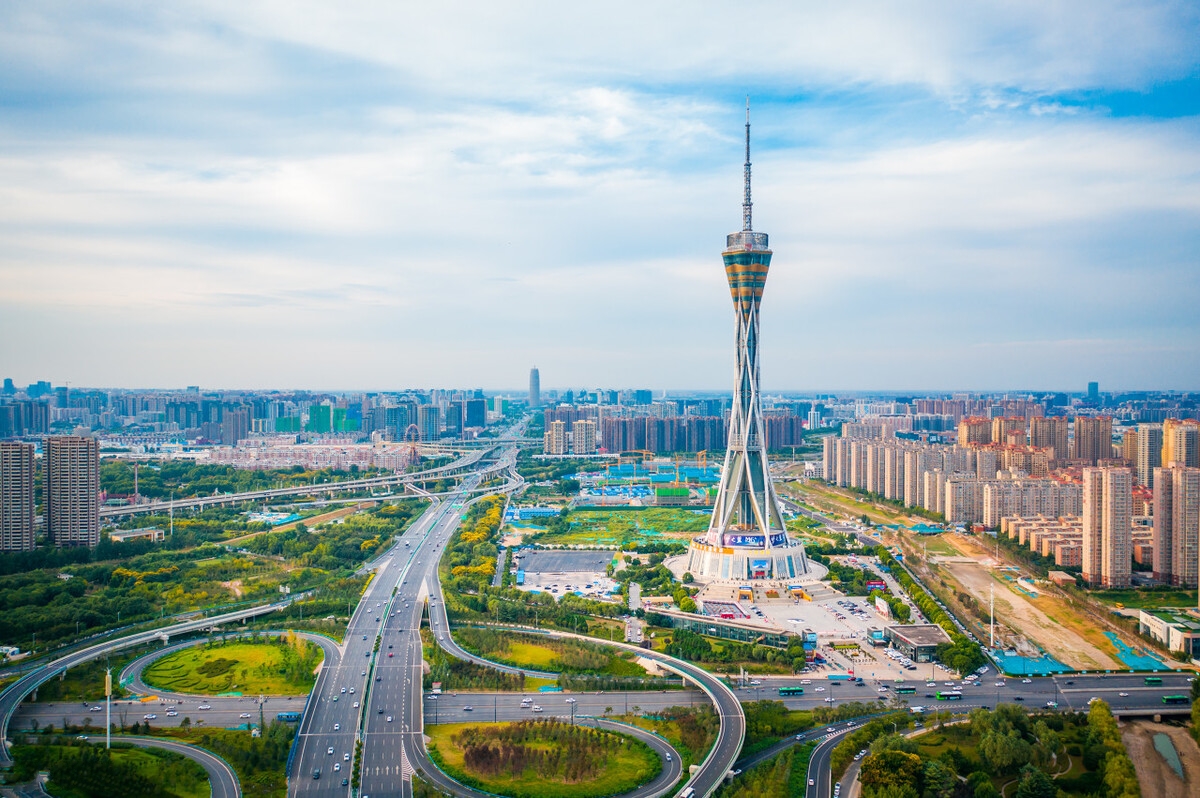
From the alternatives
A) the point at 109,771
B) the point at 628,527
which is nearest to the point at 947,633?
the point at 109,771

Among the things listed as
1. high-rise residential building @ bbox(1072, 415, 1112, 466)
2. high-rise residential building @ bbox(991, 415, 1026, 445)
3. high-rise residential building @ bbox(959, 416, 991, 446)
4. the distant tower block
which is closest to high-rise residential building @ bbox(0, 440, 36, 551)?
the distant tower block

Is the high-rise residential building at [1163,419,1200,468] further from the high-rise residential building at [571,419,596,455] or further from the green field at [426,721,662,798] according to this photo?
the high-rise residential building at [571,419,596,455]

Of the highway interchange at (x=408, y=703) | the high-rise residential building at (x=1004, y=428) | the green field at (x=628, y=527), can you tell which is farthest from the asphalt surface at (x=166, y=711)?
the high-rise residential building at (x=1004, y=428)

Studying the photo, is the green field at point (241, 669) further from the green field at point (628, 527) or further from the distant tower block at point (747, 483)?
the green field at point (628, 527)

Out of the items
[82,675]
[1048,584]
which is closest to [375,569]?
[82,675]

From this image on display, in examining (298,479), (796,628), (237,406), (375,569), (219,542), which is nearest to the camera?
(796,628)

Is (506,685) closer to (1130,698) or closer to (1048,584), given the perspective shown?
(1130,698)

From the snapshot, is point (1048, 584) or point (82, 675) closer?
point (82, 675)

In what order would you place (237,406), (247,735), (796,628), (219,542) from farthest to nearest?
(237,406), (219,542), (796,628), (247,735)
